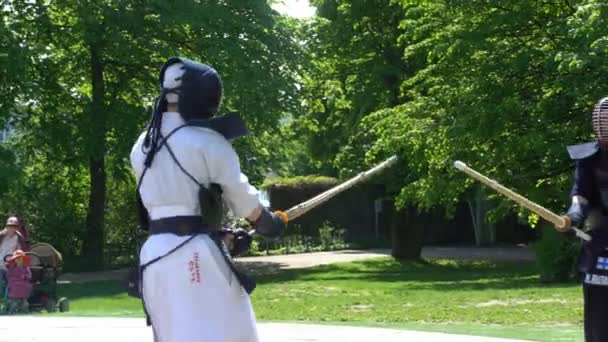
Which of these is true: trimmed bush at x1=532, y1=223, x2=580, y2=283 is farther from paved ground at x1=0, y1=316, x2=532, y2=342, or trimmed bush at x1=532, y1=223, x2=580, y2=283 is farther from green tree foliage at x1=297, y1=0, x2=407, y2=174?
green tree foliage at x1=297, y1=0, x2=407, y2=174

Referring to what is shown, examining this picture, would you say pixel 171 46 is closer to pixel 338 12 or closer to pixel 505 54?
pixel 338 12

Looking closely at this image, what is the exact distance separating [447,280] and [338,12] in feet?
37.2

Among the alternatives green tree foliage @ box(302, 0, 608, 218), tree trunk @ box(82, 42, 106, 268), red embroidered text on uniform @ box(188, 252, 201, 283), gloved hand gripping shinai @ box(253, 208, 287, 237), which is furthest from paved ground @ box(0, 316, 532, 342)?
tree trunk @ box(82, 42, 106, 268)

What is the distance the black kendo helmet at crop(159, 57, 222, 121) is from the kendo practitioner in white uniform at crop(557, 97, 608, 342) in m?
2.48

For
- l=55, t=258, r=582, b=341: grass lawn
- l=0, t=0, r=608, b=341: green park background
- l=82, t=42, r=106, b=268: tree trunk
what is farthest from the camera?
l=82, t=42, r=106, b=268: tree trunk

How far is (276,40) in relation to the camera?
95.2 ft

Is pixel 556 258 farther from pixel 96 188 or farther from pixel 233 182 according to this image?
pixel 233 182

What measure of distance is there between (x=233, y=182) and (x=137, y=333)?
7.37m

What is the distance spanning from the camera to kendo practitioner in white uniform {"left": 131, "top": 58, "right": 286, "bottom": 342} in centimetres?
523

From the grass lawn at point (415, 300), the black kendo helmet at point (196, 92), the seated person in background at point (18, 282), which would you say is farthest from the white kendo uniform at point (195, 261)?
the seated person in background at point (18, 282)

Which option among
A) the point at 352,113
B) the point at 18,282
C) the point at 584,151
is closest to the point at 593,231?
the point at 584,151

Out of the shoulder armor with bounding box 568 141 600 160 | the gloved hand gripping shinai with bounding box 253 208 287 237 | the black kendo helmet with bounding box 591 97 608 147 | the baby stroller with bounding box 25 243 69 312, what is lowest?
the baby stroller with bounding box 25 243 69 312

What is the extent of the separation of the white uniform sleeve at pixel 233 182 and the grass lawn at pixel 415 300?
6.88 metres

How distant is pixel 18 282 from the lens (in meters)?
17.1
